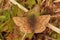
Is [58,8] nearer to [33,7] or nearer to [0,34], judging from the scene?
[33,7]

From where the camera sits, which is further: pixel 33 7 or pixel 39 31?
pixel 33 7

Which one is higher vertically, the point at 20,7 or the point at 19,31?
the point at 20,7

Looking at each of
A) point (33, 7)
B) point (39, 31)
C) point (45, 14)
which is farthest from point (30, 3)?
point (39, 31)
